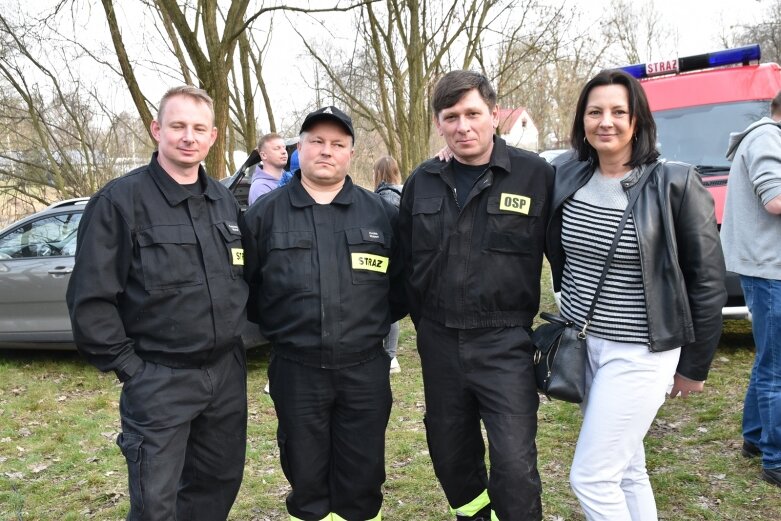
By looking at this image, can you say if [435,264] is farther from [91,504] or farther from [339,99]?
[339,99]

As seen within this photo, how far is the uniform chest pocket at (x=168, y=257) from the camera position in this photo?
252 centimetres

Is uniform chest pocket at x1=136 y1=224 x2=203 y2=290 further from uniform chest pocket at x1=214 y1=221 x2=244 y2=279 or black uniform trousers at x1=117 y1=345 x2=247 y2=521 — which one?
black uniform trousers at x1=117 y1=345 x2=247 y2=521

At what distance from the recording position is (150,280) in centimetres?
251

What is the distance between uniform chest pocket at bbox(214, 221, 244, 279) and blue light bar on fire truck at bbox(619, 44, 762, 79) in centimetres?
473

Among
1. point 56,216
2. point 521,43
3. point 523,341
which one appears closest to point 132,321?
point 523,341

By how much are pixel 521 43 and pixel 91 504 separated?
17265mm

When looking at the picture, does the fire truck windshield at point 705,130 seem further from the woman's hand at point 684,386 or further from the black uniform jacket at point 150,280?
the black uniform jacket at point 150,280

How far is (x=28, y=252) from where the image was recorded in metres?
6.75

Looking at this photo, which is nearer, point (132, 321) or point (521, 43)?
point (132, 321)

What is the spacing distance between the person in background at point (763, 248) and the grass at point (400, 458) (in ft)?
1.32

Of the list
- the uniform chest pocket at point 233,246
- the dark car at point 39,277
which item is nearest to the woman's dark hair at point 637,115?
the uniform chest pocket at point 233,246

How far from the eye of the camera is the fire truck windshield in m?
6.09

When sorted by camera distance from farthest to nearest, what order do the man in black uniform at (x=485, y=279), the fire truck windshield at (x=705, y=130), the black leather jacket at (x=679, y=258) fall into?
the fire truck windshield at (x=705, y=130) < the man in black uniform at (x=485, y=279) < the black leather jacket at (x=679, y=258)

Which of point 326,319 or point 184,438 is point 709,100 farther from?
point 184,438
